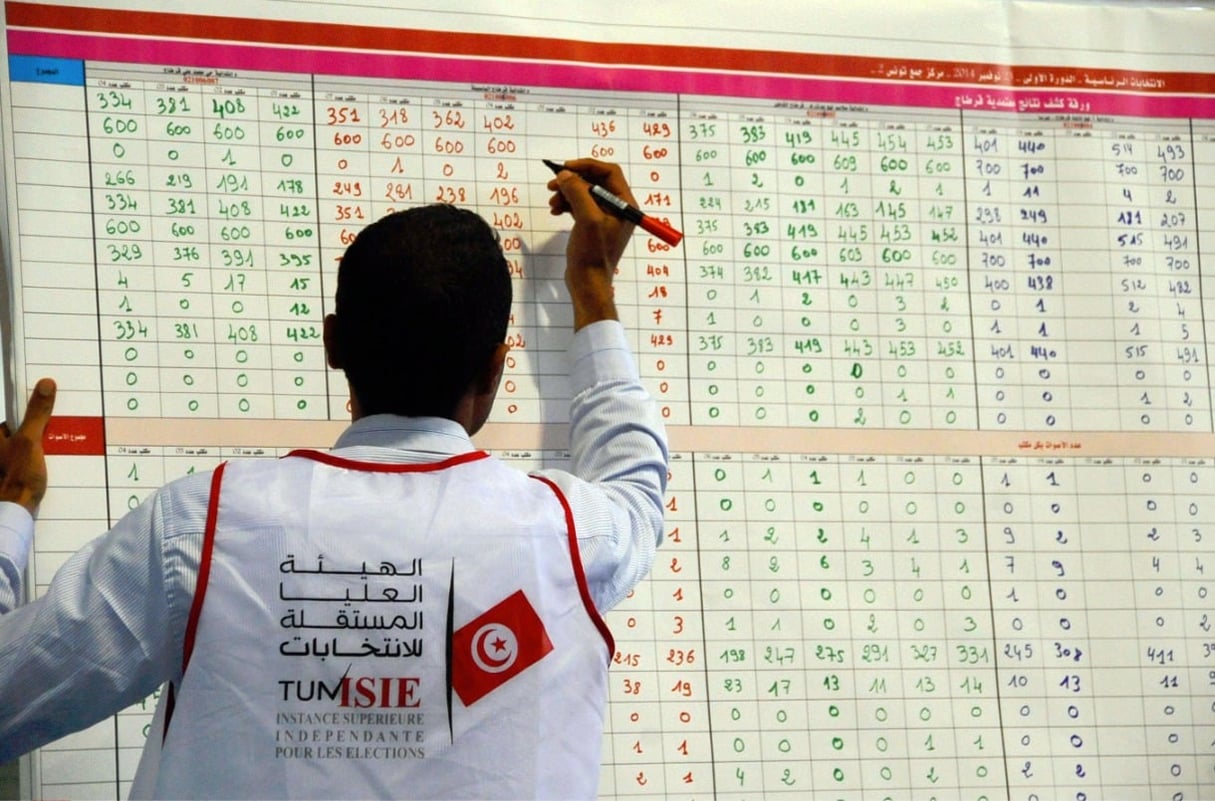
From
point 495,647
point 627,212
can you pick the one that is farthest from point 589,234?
point 495,647

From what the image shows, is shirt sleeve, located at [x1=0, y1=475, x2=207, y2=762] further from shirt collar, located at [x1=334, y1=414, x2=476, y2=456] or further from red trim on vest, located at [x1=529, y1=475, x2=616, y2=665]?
red trim on vest, located at [x1=529, y1=475, x2=616, y2=665]

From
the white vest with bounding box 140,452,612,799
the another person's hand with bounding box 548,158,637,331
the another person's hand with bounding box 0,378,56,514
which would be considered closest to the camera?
the white vest with bounding box 140,452,612,799

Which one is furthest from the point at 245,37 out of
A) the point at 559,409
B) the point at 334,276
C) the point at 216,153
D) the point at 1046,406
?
the point at 1046,406

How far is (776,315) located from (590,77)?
1.05ft

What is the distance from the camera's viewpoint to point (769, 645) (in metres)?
1.44

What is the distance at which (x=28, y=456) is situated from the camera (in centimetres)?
127

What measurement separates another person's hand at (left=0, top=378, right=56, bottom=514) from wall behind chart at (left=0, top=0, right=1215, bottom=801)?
30 mm

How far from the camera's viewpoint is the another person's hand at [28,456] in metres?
1.26

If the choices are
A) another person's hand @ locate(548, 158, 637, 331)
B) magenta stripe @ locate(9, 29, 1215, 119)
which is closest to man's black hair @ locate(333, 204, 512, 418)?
another person's hand @ locate(548, 158, 637, 331)

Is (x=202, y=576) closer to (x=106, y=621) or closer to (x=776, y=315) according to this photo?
(x=106, y=621)

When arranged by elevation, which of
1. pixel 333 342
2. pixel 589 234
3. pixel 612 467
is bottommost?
pixel 612 467

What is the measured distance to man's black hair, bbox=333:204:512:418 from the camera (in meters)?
1.05

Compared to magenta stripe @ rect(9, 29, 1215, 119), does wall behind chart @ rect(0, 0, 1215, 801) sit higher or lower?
lower

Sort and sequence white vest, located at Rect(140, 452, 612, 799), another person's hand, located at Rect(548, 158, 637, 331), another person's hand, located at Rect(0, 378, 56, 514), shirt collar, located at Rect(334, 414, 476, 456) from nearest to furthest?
white vest, located at Rect(140, 452, 612, 799)
shirt collar, located at Rect(334, 414, 476, 456)
another person's hand, located at Rect(0, 378, 56, 514)
another person's hand, located at Rect(548, 158, 637, 331)
